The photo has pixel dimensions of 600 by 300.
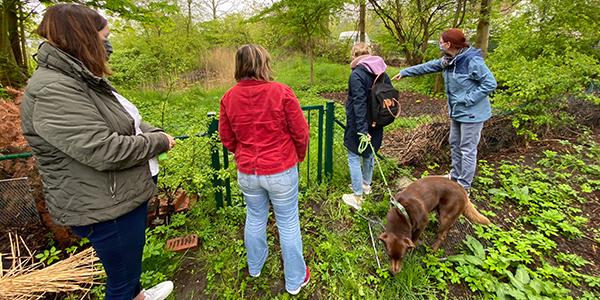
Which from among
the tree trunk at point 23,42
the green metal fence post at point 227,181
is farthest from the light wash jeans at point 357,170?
the tree trunk at point 23,42

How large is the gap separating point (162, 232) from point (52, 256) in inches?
32.5

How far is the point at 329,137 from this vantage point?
11.0 feet

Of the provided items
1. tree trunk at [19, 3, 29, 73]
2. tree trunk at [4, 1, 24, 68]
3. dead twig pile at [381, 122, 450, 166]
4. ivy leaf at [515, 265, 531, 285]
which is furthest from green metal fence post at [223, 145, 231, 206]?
tree trunk at [4, 1, 24, 68]

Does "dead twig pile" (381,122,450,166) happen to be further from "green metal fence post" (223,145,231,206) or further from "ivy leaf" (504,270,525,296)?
"green metal fence post" (223,145,231,206)

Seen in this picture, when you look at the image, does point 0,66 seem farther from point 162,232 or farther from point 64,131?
point 64,131

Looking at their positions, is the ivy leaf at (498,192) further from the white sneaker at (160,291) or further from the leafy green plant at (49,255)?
the leafy green plant at (49,255)

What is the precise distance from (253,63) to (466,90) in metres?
2.54

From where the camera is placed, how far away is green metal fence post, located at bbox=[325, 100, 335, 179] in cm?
318

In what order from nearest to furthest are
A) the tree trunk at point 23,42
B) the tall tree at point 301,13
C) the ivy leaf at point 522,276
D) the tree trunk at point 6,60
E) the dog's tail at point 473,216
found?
the ivy leaf at point 522,276
the dog's tail at point 473,216
the tree trunk at point 6,60
the tree trunk at point 23,42
the tall tree at point 301,13

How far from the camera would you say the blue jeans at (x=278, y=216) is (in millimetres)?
1786

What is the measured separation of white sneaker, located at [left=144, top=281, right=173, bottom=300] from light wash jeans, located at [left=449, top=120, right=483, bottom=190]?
3.29 meters

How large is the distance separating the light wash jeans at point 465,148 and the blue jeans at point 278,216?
2315 mm

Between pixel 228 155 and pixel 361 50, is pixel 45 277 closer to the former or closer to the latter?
pixel 228 155

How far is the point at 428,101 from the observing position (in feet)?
29.5
